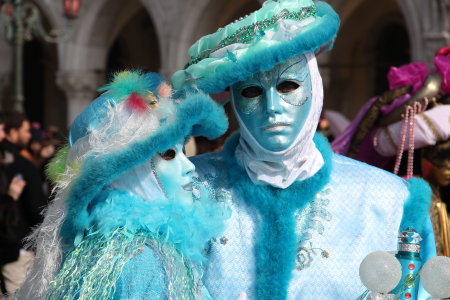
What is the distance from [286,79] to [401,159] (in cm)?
156

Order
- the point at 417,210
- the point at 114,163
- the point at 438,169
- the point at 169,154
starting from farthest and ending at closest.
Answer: the point at 438,169
the point at 417,210
the point at 169,154
the point at 114,163

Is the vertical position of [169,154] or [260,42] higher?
[260,42]

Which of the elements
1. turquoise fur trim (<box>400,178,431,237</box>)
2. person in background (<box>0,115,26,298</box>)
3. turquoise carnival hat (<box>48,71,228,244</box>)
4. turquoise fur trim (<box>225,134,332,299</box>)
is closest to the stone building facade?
person in background (<box>0,115,26,298</box>)

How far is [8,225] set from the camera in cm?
479

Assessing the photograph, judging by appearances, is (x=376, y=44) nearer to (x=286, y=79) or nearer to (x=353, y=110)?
(x=353, y=110)

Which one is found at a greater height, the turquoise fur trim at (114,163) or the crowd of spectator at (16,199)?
the turquoise fur trim at (114,163)

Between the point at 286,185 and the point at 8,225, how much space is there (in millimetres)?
2480

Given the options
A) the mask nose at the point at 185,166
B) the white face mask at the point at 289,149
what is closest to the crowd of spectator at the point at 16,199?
the white face mask at the point at 289,149

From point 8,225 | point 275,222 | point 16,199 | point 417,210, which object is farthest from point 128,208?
point 16,199

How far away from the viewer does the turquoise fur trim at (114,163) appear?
224 cm

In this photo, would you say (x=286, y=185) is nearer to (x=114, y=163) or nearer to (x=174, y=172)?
(x=174, y=172)

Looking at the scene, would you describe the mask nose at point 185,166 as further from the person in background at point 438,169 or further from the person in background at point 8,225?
the person in background at point 8,225

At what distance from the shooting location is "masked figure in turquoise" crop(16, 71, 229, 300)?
219 centimetres

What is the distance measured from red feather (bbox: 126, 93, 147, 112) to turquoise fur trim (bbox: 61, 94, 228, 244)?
7 centimetres
